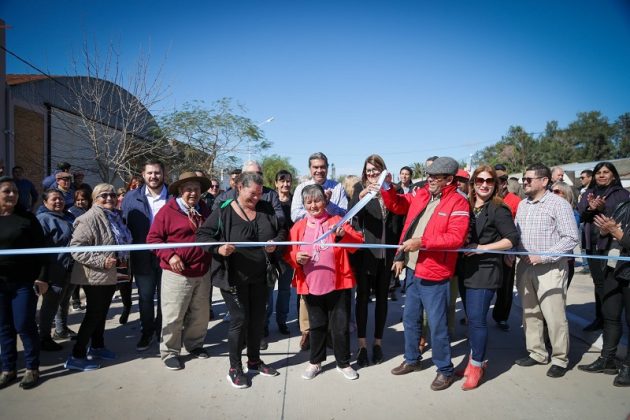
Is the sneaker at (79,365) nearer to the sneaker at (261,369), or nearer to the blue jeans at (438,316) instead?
the sneaker at (261,369)

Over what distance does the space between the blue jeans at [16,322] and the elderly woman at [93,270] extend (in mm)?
404

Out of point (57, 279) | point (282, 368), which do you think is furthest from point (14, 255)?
point (282, 368)

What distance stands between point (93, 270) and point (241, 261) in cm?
159

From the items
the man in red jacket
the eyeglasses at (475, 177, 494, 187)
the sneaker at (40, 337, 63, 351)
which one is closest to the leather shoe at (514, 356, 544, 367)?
the man in red jacket

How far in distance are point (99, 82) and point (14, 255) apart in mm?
10132

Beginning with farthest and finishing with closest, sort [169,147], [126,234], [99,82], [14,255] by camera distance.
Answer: [169,147] < [99,82] < [126,234] < [14,255]

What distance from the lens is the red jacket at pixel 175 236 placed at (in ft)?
12.3

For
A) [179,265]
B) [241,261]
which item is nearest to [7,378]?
[179,265]

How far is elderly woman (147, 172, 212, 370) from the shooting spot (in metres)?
3.77

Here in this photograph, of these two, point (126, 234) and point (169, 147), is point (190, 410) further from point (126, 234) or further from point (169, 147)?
point (169, 147)

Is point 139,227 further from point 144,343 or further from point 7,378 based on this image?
point 7,378

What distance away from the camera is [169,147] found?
2044cm

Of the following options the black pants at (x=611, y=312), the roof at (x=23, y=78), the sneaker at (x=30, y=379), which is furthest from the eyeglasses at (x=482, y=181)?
the roof at (x=23, y=78)

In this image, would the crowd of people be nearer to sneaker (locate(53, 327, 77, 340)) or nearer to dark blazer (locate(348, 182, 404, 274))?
dark blazer (locate(348, 182, 404, 274))
